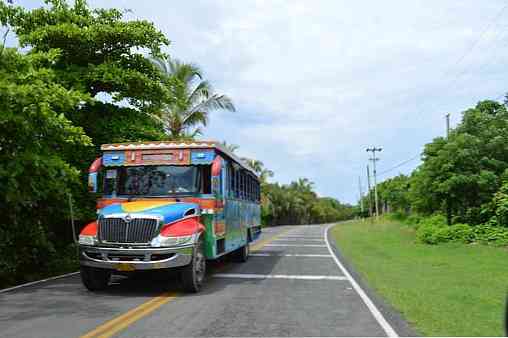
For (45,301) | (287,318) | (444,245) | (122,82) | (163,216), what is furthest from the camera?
(444,245)

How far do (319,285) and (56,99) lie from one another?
665 centimetres

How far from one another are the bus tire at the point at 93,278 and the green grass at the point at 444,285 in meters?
5.50

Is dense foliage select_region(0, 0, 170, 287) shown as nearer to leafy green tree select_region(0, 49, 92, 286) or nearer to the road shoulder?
leafy green tree select_region(0, 49, 92, 286)

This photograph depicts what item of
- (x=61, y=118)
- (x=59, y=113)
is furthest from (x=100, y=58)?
(x=61, y=118)

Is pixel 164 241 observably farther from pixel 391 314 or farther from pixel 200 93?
pixel 200 93

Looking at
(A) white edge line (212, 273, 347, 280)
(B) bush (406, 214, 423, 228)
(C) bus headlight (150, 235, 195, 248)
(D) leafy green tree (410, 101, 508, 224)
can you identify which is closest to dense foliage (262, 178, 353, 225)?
(B) bush (406, 214, 423, 228)

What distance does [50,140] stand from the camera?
1190cm

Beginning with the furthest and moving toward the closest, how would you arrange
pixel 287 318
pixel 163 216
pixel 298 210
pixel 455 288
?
pixel 298 210 → pixel 455 288 → pixel 163 216 → pixel 287 318

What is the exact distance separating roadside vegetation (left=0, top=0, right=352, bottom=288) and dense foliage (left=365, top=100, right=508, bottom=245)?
14218 millimetres

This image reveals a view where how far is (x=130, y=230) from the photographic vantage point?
1007 cm

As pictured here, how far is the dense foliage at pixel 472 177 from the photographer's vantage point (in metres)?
24.1

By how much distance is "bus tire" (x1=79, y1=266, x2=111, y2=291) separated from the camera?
416 inches

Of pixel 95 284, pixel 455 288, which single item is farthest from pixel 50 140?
pixel 455 288

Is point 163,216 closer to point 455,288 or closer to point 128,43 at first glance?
point 455,288
